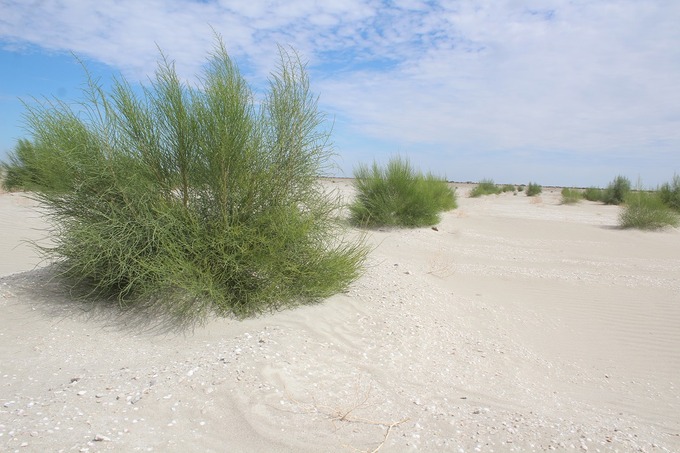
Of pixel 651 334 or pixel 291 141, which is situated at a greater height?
pixel 291 141

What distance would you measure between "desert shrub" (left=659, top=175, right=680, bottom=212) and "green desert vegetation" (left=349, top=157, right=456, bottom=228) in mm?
12612

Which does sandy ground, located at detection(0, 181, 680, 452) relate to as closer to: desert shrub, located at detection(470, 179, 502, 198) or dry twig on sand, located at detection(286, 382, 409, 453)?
dry twig on sand, located at detection(286, 382, 409, 453)

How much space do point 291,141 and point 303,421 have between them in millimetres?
3375

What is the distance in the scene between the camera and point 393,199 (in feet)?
50.3

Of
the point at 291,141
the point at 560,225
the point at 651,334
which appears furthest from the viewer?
the point at 560,225

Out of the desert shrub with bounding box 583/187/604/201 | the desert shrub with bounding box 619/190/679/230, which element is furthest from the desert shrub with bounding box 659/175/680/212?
the desert shrub with bounding box 583/187/604/201

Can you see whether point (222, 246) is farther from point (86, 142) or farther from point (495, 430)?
point (495, 430)

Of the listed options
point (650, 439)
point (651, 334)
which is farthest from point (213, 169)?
point (651, 334)

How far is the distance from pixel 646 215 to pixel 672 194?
637cm

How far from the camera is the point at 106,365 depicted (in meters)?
4.46

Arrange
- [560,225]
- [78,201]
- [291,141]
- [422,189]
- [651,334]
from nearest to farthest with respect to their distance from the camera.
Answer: [78,201]
[291,141]
[651,334]
[422,189]
[560,225]

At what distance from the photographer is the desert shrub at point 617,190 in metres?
31.7

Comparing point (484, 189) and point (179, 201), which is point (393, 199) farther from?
point (484, 189)

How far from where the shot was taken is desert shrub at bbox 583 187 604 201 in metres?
34.5
